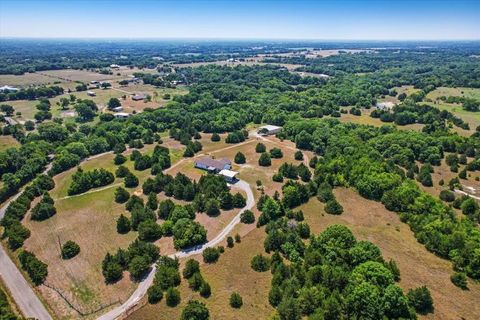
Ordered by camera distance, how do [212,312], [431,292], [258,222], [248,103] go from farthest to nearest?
1. [248,103]
2. [258,222]
3. [431,292]
4. [212,312]

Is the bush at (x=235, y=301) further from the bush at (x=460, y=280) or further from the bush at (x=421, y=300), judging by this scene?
the bush at (x=460, y=280)

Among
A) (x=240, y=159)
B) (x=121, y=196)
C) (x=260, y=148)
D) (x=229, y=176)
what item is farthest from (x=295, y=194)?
(x=121, y=196)

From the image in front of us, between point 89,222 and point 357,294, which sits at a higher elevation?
point 357,294

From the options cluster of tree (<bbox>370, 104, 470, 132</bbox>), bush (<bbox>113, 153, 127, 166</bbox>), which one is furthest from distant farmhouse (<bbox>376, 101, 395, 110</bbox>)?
bush (<bbox>113, 153, 127, 166</bbox>)

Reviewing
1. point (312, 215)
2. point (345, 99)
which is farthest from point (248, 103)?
point (312, 215)

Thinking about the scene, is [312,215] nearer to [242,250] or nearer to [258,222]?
[258,222]

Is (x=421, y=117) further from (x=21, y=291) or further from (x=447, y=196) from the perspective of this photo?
(x=21, y=291)
